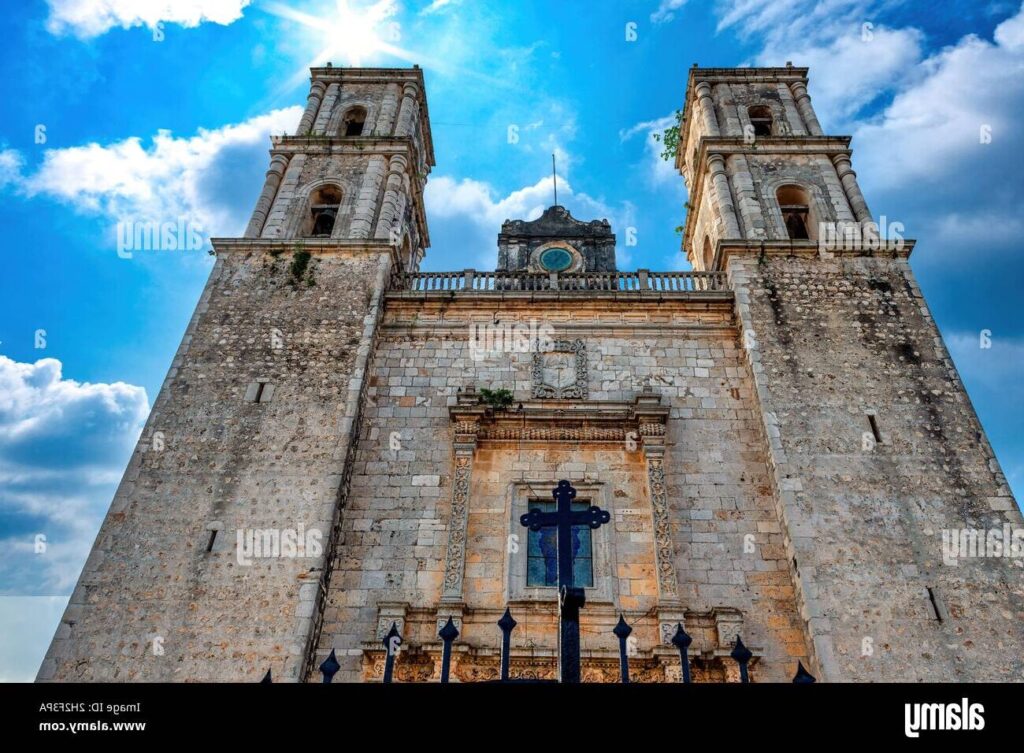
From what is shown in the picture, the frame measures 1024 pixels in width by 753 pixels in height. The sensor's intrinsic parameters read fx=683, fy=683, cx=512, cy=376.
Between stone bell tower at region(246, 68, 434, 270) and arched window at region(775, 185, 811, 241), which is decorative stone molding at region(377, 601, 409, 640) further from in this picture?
arched window at region(775, 185, 811, 241)

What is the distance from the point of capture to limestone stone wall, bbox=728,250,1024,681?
31.6 feet

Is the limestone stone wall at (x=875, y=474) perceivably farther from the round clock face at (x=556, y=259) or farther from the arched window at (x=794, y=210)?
the round clock face at (x=556, y=259)

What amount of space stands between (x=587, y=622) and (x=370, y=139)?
13419mm

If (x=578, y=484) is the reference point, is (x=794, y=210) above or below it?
above

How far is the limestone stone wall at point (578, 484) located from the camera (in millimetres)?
10359

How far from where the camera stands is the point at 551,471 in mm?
12156

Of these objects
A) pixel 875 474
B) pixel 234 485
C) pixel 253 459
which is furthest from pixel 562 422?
pixel 234 485

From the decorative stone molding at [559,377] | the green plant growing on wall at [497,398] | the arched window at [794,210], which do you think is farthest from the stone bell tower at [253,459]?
the arched window at [794,210]

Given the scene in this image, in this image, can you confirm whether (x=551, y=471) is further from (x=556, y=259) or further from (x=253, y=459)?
(x=556, y=259)

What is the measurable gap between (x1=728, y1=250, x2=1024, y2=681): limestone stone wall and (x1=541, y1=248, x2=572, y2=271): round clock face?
473 cm

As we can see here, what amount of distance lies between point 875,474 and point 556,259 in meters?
9.52

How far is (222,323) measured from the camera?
45.3 feet
